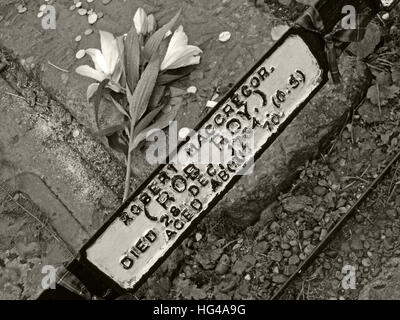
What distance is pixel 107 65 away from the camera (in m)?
1.71

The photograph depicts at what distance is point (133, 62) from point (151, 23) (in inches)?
9.7

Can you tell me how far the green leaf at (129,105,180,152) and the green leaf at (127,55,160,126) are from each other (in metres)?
0.05

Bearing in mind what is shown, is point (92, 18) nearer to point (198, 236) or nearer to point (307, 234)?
point (198, 236)

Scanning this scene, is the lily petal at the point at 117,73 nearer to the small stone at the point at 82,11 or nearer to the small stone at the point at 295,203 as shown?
the small stone at the point at 82,11

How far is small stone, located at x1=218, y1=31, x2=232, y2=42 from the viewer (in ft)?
6.13

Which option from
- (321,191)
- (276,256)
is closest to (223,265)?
(276,256)

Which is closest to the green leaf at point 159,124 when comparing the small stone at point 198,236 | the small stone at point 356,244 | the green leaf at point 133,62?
the green leaf at point 133,62

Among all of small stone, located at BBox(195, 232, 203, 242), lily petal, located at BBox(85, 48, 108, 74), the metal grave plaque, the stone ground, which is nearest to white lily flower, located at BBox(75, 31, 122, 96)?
lily petal, located at BBox(85, 48, 108, 74)

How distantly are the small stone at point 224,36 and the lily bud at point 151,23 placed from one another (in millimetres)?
246

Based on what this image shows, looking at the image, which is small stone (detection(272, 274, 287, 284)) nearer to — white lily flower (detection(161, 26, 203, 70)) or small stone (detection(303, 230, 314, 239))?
small stone (detection(303, 230, 314, 239))

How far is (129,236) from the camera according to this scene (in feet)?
4.44

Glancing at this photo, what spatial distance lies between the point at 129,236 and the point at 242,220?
52 cm
